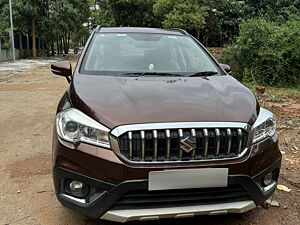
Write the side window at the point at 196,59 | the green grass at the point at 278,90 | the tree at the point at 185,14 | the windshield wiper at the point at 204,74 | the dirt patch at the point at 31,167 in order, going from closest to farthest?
the windshield wiper at the point at 204,74 < the side window at the point at 196,59 < the dirt patch at the point at 31,167 < the green grass at the point at 278,90 < the tree at the point at 185,14

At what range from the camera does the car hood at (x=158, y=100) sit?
2221mm

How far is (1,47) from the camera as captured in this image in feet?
75.2

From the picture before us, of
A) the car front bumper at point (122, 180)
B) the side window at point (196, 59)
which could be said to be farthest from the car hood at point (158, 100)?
the side window at point (196, 59)

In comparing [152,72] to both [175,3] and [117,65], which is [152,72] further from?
[175,3]

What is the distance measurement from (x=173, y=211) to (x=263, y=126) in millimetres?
902

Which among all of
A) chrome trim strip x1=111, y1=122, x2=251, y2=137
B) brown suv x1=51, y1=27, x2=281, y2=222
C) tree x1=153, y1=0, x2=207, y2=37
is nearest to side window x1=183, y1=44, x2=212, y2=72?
brown suv x1=51, y1=27, x2=281, y2=222

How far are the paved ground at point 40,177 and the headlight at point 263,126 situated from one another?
74 centimetres

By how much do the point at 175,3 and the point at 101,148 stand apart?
23.2m

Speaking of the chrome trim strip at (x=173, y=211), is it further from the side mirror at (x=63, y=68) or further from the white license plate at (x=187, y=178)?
the side mirror at (x=63, y=68)

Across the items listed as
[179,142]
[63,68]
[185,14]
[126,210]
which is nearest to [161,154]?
[179,142]

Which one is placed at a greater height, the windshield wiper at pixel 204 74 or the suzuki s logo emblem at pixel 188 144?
the windshield wiper at pixel 204 74

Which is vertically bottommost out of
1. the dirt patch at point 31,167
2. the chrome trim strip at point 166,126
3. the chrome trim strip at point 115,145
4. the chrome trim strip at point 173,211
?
the dirt patch at point 31,167

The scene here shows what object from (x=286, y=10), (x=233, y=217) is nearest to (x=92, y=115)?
(x=233, y=217)

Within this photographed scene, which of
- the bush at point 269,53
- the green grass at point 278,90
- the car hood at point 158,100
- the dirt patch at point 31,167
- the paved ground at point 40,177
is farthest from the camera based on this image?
the bush at point 269,53
